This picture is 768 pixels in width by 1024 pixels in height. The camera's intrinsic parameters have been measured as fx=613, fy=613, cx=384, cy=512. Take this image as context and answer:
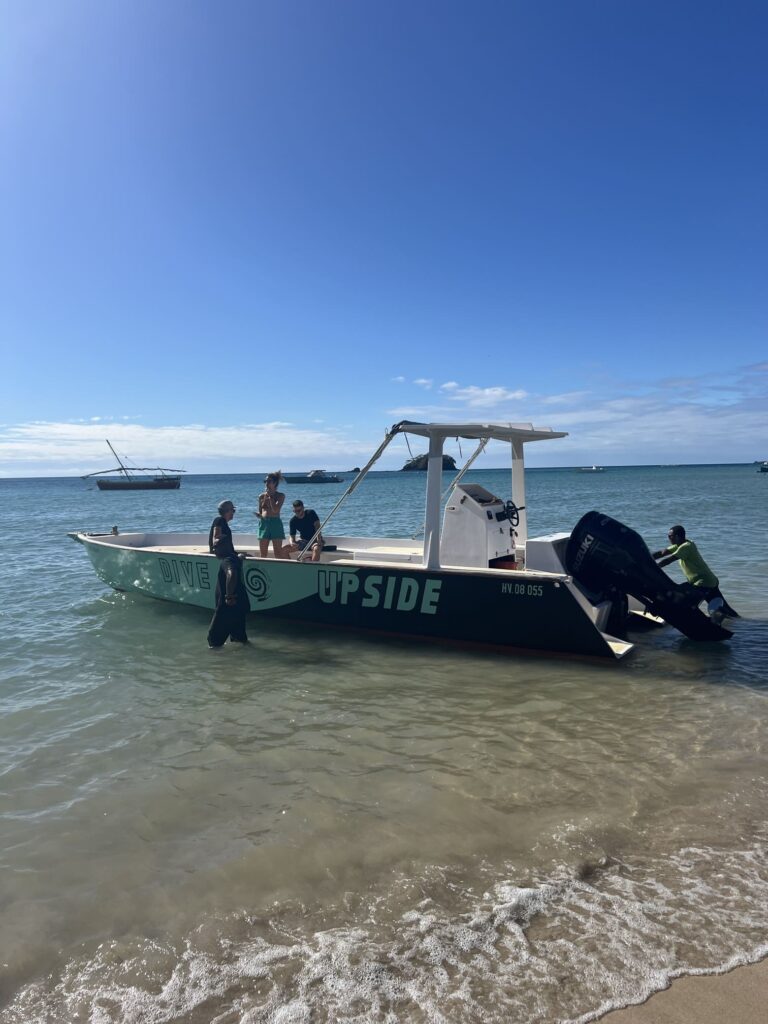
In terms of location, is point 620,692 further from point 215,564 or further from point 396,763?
point 215,564

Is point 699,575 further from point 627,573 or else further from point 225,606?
point 225,606

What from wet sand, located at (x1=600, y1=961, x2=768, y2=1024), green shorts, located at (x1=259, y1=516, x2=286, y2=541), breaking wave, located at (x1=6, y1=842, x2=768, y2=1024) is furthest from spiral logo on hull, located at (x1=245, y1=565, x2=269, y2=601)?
wet sand, located at (x1=600, y1=961, x2=768, y2=1024)

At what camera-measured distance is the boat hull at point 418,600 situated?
7500 mm

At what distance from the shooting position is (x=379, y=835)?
407 centimetres

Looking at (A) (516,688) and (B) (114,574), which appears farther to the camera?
(B) (114,574)

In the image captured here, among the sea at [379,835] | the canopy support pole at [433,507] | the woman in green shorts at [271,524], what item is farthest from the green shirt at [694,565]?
the woman in green shorts at [271,524]

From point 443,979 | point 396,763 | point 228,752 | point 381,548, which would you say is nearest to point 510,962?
point 443,979

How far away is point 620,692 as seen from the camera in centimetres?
674

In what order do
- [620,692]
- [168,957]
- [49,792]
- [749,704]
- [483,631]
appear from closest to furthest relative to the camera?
[168,957], [49,792], [749,704], [620,692], [483,631]

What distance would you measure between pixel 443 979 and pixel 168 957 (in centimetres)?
139

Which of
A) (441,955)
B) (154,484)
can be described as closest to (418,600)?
(441,955)

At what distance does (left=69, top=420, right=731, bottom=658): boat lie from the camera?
24.9 ft

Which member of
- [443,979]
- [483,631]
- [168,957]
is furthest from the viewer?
[483,631]

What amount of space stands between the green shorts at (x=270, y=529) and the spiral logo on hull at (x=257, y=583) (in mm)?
660
